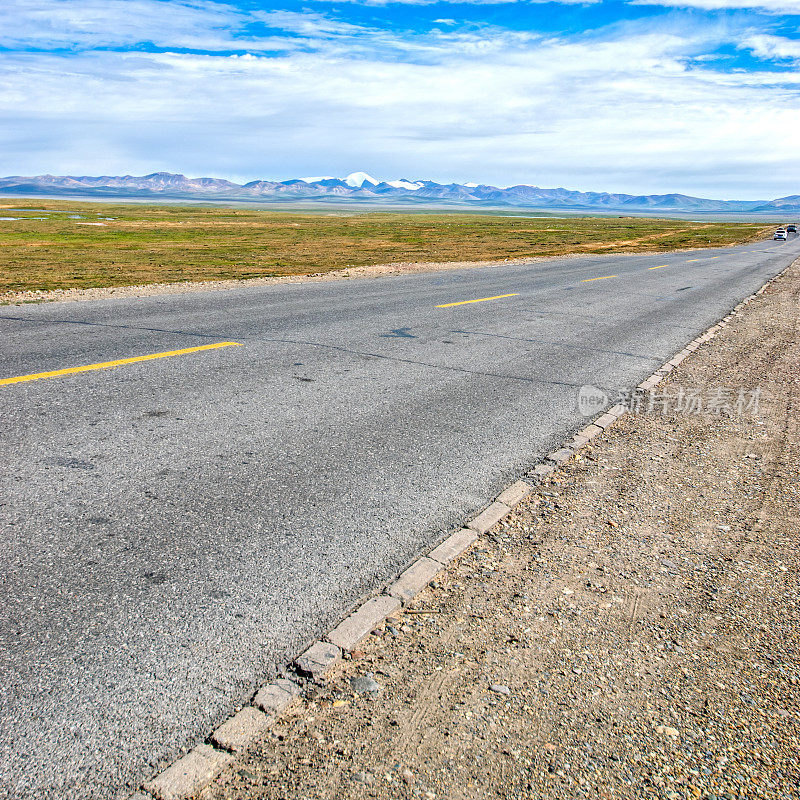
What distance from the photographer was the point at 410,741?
7.76 feet

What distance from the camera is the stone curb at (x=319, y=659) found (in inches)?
85.4

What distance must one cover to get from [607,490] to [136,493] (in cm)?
314

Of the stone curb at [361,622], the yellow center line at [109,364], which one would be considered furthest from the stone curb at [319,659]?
the yellow center line at [109,364]

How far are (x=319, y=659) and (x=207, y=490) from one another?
1.77 m

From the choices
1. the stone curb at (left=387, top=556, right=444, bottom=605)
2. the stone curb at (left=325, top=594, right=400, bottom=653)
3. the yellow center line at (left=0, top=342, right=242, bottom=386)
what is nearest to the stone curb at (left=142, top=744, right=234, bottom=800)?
the stone curb at (left=325, top=594, right=400, bottom=653)

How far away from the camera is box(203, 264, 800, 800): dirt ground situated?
224 cm

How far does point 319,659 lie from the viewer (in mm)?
2764

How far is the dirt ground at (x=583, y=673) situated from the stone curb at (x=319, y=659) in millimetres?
58

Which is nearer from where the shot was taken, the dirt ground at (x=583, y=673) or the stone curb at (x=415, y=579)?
the dirt ground at (x=583, y=673)

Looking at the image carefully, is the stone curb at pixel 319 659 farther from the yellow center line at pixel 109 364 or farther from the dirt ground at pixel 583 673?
the yellow center line at pixel 109 364

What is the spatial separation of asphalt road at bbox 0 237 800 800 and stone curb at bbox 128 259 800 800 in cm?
7

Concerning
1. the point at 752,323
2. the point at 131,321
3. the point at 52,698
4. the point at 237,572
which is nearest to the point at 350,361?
the point at 131,321

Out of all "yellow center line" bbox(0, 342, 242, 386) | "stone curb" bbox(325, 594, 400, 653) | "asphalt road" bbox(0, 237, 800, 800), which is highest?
"yellow center line" bbox(0, 342, 242, 386)

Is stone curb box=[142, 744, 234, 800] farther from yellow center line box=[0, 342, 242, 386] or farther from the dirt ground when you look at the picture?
yellow center line box=[0, 342, 242, 386]
